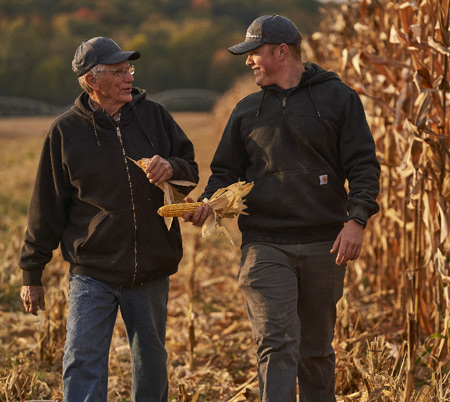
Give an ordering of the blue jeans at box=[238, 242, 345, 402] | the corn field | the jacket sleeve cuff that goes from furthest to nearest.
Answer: the corn field
the jacket sleeve cuff
the blue jeans at box=[238, 242, 345, 402]

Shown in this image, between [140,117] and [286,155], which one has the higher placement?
[140,117]

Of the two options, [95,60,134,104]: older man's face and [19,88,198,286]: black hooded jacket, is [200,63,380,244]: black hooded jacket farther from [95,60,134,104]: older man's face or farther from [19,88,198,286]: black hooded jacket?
[95,60,134,104]: older man's face

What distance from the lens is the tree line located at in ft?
194

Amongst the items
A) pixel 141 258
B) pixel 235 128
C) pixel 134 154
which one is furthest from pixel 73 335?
pixel 235 128

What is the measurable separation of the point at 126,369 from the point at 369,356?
1.90 metres

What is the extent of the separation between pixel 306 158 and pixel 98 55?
1.06 meters

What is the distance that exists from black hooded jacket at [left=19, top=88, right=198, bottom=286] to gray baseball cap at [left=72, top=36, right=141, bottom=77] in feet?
0.55

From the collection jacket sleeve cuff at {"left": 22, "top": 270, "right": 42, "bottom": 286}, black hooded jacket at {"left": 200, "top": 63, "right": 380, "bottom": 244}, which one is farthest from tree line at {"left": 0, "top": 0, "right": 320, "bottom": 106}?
jacket sleeve cuff at {"left": 22, "top": 270, "right": 42, "bottom": 286}

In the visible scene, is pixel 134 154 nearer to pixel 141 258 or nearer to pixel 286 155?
pixel 141 258

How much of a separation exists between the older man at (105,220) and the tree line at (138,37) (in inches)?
1802

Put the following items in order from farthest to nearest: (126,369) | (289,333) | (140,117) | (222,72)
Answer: (222,72) < (126,369) < (140,117) < (289,333)

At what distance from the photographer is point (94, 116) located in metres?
3.54

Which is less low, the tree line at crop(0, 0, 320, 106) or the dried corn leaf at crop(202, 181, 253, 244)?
the tree line at crop(0, 0, 320, 106)

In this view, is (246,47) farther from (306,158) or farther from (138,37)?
(138,37)
